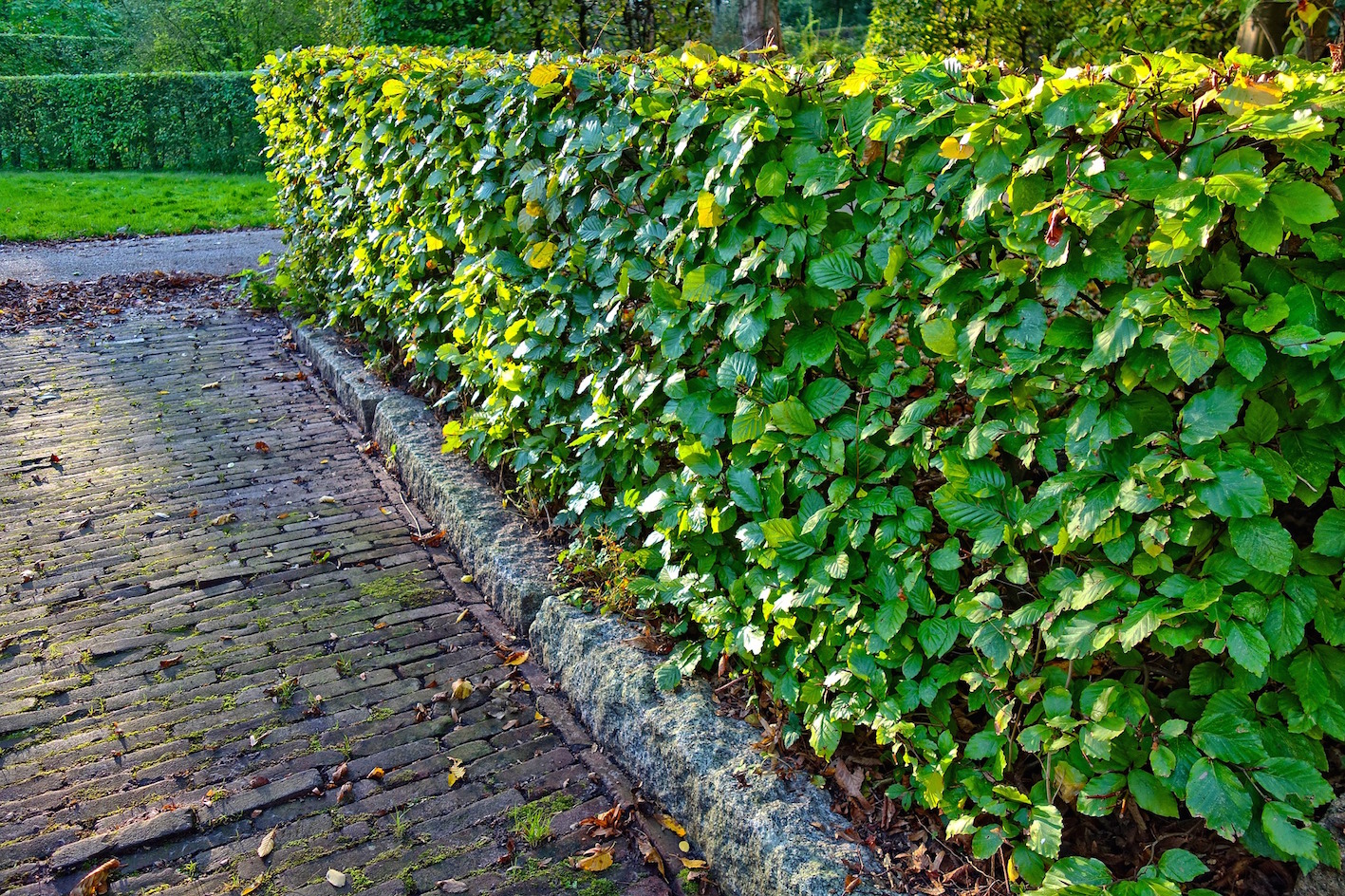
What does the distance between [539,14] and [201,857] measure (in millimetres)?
8292

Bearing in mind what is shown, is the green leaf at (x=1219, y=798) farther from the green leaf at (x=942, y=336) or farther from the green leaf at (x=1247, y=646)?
the green leaf at (x=942, y=336)

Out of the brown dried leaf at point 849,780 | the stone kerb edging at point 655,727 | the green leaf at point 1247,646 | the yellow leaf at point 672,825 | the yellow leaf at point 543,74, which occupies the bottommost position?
the yellow leaf at point 672,825

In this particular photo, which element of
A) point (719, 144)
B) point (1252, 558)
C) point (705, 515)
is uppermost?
point (719, 144)

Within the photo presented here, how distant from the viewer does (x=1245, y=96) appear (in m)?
1.90

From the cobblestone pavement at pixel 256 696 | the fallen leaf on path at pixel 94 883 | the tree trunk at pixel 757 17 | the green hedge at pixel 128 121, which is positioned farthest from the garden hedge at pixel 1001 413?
the green hedge at pixel 128 121

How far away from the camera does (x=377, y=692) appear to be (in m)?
3.72

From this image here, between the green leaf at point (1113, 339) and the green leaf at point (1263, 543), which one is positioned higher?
the green leaf at point (1113, 339)

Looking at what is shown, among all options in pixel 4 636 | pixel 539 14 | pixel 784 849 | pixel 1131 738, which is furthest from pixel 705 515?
pixel 539 14

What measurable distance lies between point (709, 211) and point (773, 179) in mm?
307

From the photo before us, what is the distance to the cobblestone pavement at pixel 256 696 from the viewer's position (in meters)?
2.95

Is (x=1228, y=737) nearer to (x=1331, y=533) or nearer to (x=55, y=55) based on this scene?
(x=1331, y=533)

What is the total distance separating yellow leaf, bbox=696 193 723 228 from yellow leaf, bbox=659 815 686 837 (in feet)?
6.22

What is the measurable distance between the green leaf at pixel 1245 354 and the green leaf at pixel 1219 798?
2.77ft

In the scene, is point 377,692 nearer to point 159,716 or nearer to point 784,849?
point 159,716
